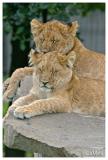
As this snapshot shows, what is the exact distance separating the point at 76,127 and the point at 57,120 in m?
0.22

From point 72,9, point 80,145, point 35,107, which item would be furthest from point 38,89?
point 72,9

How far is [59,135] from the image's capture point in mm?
5656

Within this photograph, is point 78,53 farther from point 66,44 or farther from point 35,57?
point 35,57

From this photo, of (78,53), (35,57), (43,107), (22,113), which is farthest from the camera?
(78,53)

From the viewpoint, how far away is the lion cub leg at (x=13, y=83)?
709 centimetres

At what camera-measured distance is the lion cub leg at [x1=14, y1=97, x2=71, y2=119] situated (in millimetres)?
6008

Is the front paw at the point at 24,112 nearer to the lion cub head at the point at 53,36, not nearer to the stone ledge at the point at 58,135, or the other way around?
the stone ledge at the point at 58,135

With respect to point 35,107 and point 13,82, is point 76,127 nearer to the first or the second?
point 35,107

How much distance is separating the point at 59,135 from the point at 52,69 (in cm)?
82

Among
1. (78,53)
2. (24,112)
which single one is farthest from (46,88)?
(78,53)

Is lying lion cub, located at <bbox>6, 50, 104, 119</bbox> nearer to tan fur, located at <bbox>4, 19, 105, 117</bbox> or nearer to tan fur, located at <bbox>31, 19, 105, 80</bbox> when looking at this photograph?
tan fur, located at <bbox>4, 19, 105, 117</bbox>

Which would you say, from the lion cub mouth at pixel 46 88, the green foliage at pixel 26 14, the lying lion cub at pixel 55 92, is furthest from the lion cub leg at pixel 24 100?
the green foliage at pixel 26 14

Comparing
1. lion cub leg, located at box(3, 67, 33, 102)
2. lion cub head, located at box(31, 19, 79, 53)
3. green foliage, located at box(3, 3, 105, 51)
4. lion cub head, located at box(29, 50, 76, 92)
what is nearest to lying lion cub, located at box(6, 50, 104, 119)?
lion cub head, located at box(29, 50, 76, 92)

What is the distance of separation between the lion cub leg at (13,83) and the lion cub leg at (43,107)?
84 centimetres
